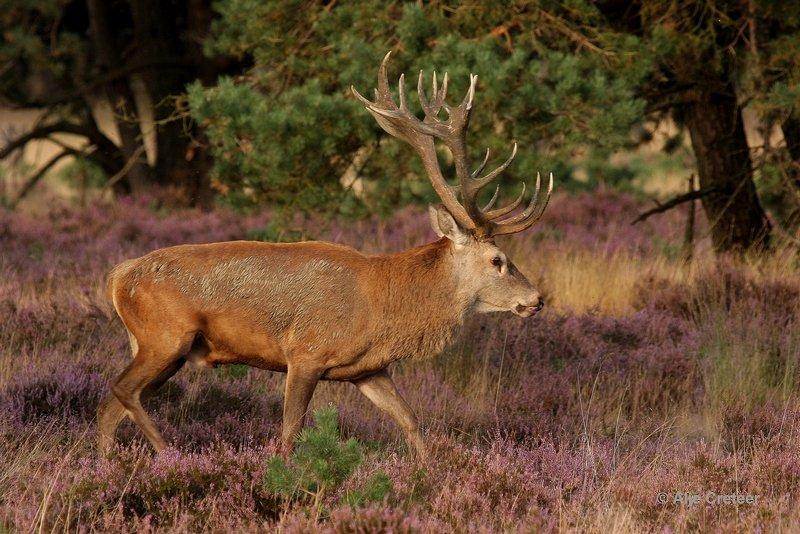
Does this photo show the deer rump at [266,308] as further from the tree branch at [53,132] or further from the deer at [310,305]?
the tree branch at [53,132]

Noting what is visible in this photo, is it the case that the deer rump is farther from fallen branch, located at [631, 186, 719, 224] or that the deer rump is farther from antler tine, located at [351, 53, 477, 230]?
fallen branch, located at [631, 186, 719, 224]

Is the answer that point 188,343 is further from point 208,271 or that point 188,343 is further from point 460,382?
point 460,382

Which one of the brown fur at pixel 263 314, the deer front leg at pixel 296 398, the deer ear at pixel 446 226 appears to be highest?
the deer ear at pixel 446 226

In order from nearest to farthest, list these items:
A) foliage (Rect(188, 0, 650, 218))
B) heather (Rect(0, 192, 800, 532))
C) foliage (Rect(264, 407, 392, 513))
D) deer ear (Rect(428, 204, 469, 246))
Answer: foliage (Rect(264, 407, 392, 513)), heather (Rect(0, 192, 800, 532)), deer ear (Rect(428, 204, 469, 246)), foliage (Rect(188, 0, 650, 218))

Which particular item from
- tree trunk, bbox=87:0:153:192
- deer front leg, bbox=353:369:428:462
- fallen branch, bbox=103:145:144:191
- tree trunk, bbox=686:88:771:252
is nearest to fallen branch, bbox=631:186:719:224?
tree trunk, bbox=686:88:771:252

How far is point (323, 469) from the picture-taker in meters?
4.14

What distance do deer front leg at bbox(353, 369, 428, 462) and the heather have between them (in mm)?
124

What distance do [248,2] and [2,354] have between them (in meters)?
4.59

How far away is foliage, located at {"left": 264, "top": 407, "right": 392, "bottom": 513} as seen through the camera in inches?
163

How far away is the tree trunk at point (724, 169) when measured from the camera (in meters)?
10.5

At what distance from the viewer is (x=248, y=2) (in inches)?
398

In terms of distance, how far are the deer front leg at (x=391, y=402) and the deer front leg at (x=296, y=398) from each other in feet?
1.36

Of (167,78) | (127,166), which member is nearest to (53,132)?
(167,78)

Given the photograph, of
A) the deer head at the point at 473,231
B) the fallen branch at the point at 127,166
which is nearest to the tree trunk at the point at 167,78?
the fallen branch at the point at 127,166
